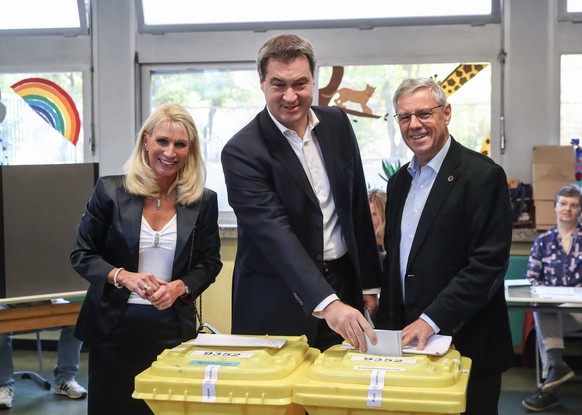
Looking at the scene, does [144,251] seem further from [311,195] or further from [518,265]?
[518,265]

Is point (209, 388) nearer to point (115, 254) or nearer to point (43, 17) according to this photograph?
point (115, 254)

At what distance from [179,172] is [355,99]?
119 inches

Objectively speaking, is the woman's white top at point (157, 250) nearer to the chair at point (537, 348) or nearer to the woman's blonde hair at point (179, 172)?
the woman's blonde hair at point (179, 172)

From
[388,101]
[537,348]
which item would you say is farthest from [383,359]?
[388,101]

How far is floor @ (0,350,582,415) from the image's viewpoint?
4617 millimetres

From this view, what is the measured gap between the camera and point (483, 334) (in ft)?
7.60

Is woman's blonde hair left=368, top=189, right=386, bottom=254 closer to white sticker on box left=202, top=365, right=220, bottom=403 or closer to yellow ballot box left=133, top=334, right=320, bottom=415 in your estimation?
yellow ballot box left=133, top=334, right=320, bottom=415

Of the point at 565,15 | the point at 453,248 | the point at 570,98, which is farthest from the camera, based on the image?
the point at 570,98

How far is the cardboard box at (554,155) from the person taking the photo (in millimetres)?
5367

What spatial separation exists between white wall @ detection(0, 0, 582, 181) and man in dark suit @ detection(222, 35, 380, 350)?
322 centimetres

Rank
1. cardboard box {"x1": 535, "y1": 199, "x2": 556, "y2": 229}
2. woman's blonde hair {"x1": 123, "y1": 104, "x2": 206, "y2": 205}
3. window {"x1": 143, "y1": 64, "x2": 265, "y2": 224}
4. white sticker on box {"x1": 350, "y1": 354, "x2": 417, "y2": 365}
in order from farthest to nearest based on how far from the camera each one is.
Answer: window {"x1": 143, "y1": 64, "x2": 265, "y2": 224} < cardboard box {"x1": 535, "y1": 199, "x2": 556, "y2": 229} < woman's blonde hair {"x1": 123, "y1": 104, "x2": 206, "y2": 205} < white sticker on box {"x1": 350, "y1": 354, "x2": 417, "y2": 365}

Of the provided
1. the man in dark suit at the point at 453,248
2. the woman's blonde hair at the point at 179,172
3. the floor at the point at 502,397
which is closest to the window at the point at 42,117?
Result: the floor at the point at 502,397

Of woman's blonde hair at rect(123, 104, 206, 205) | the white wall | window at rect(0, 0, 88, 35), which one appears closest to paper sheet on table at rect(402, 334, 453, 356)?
woman's blonde hair at rect(123, 104, 206, 205)

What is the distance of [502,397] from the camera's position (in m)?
4.89
